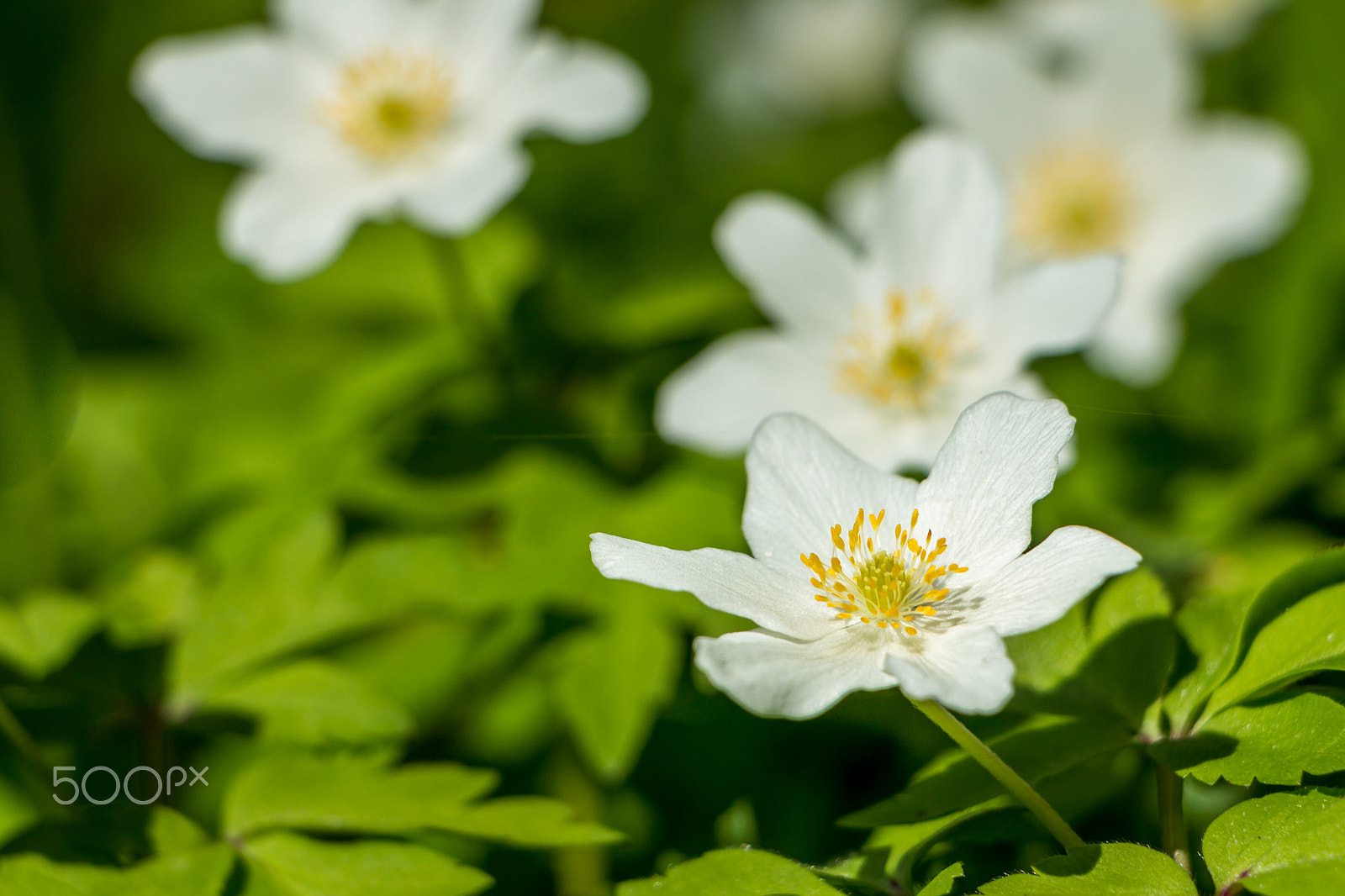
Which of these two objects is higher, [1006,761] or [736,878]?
[1006,761]

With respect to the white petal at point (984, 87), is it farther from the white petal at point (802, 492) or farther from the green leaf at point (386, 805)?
the green leaf at point (386, 805)

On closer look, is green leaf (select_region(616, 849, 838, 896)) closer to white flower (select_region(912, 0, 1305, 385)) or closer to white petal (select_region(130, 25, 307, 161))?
white flower (select_region(912, 0, 1305, 385))

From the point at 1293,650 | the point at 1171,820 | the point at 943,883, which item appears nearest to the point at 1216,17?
the point at 1293,650

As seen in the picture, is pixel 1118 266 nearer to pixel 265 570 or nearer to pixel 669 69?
pixel 265 570

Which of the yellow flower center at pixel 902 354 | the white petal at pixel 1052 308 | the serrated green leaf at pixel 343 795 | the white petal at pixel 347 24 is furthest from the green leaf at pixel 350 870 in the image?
the white petal at pixel 347 24

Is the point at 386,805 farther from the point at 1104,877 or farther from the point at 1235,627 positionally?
the point at 1235,627

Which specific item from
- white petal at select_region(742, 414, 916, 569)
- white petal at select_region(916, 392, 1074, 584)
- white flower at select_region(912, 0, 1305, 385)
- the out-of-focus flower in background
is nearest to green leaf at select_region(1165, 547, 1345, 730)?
white petal at select_region(916, 392, 1074, 584)
